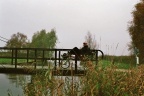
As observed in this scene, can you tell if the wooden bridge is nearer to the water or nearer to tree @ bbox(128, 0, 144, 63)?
the water

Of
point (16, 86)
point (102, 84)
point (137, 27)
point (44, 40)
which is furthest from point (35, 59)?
point (44, 40)

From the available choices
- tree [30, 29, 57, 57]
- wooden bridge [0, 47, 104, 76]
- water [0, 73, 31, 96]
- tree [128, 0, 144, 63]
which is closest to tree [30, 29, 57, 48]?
tree [30, 29, 57, 57]

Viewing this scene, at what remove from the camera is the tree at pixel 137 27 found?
141ft

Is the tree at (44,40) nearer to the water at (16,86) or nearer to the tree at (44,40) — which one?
the tree at (44,40)

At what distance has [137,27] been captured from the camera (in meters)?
44.3

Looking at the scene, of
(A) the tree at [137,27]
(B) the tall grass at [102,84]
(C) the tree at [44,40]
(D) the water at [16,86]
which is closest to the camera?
(B) the tall grass at [102,84]

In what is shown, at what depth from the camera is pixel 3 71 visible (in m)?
17.8

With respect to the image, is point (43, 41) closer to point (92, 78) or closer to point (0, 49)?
point (0, 49)

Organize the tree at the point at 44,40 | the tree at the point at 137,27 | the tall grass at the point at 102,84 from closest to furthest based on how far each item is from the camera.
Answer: the tall grass at the point at 102,84
the tree at the point at 137,27
the tree at the point at 44,40

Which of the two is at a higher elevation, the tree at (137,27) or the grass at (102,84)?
the tree at (137,27)

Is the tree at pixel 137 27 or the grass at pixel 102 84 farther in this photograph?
the tree at pixel 137 27

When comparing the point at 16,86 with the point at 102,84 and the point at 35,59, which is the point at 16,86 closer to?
the point at 102,84

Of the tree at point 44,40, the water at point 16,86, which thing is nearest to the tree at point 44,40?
the tree at point 44,40

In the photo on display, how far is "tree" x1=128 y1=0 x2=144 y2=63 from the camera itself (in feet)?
A: 141
